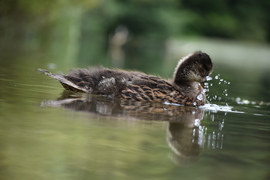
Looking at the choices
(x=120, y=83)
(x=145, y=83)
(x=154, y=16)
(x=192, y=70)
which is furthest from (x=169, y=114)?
(x=154, y=16)

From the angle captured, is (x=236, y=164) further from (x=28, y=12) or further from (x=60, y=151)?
(x=28, y=12)

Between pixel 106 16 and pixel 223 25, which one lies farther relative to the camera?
pixel 223 25

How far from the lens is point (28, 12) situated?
20.1 meters

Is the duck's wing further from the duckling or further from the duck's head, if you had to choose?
the duck's head

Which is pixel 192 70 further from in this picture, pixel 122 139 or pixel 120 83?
pixel 122 139

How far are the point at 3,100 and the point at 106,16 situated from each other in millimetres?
32000

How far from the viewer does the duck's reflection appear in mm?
4875

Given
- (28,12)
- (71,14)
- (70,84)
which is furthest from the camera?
(71,14)

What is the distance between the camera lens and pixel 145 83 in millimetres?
7730

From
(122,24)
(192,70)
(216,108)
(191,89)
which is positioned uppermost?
(122,24)

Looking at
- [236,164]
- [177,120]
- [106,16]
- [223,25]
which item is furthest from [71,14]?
[223,25]

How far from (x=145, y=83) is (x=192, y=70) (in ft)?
3.16

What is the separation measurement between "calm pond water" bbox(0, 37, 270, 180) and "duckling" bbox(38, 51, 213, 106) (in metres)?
0.21

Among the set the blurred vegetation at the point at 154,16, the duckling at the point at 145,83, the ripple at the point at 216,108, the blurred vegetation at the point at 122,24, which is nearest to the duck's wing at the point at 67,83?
the duckling at the point at 145,83
